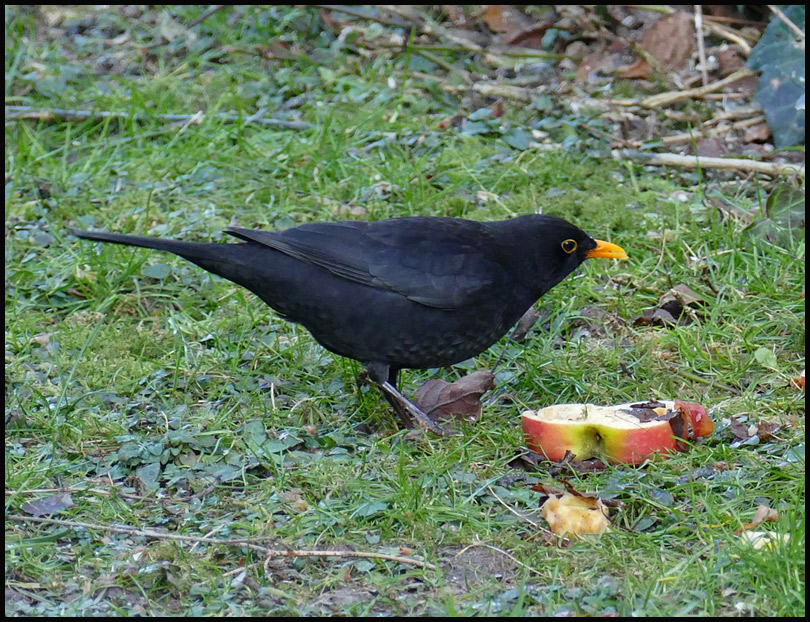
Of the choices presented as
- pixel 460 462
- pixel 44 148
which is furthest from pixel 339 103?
pixel 460 462

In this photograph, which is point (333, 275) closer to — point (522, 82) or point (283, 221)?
point (283, 221)

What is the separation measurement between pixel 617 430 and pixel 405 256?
122cm

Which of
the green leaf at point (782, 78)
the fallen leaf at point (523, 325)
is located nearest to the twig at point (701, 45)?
the green leaf at point (782, 78)

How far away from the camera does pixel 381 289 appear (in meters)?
4.38

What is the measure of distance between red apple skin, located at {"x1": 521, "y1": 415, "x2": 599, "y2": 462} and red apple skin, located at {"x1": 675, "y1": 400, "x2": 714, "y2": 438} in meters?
0.38

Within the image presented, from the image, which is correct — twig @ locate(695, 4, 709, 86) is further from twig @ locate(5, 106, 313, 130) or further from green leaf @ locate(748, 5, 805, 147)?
twig @ locate(5, 106, 313, 130)

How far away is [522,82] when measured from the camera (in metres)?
7.38

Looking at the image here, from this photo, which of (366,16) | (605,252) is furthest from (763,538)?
(366,16)

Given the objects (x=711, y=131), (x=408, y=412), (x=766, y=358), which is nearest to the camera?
(x=408, y=412)

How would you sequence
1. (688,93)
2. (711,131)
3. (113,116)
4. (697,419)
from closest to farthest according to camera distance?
(697,419) → (711,131) → (688,93) → (113,116)

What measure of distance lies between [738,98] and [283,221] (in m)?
3.30

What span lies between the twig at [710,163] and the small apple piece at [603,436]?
103 inches

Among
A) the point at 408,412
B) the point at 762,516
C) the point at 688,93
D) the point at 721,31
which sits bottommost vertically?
the point at 408,412

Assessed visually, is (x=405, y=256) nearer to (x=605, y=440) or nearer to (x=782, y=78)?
(x=605, y=440)
